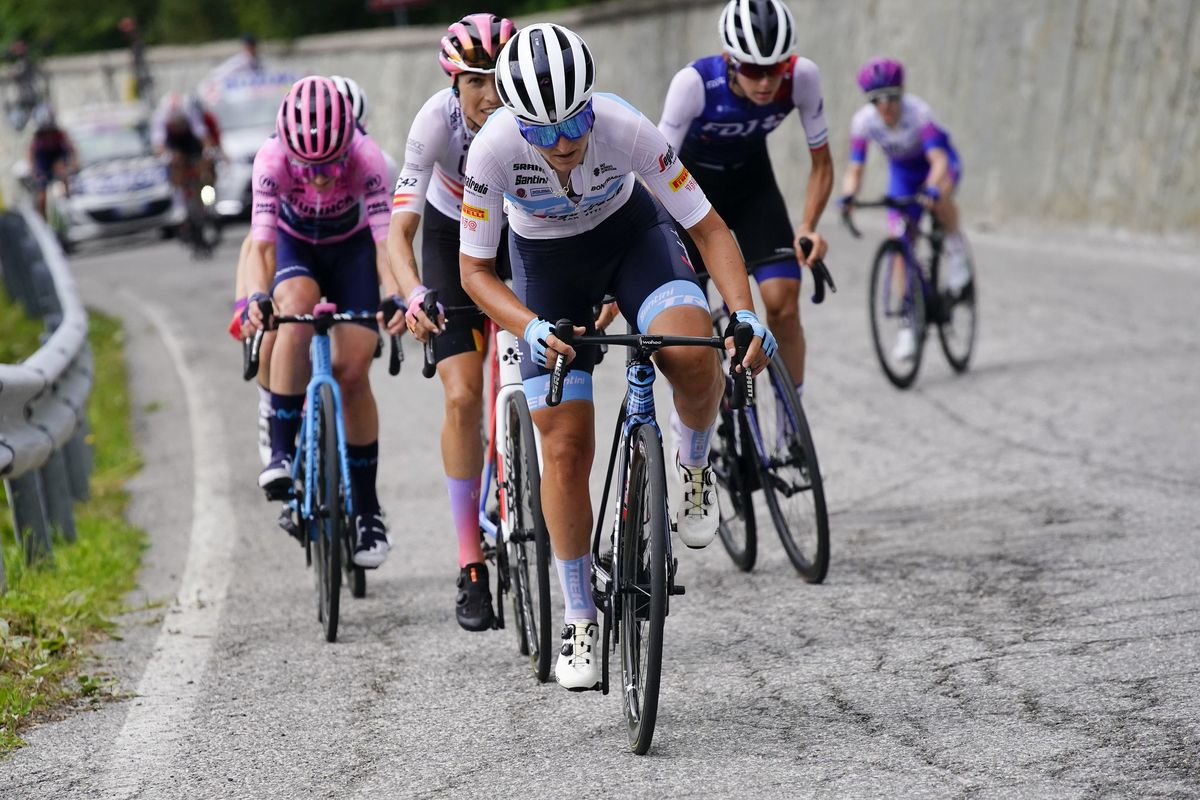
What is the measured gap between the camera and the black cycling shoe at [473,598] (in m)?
5.86

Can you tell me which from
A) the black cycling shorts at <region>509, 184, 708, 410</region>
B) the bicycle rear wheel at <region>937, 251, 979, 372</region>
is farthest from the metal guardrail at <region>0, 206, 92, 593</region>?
the bicycle rear wheel at <region>937, 251, 979, 372</region>

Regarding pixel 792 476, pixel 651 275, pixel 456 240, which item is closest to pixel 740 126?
pixel 456 240

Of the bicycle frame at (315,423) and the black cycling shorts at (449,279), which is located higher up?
the black cycling shorts at (449,279)

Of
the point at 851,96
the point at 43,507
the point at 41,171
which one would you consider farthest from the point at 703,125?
the point at 41,171

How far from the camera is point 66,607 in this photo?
6.46 m

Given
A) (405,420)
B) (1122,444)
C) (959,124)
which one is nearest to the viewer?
(1122,444)

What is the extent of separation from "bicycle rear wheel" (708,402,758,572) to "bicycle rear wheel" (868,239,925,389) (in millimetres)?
3790

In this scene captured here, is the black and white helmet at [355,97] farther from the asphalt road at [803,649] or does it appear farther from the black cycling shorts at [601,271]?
the asphalt road at [803,649]

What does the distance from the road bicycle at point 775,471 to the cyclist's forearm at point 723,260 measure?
52.3 inches

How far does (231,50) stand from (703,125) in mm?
38486

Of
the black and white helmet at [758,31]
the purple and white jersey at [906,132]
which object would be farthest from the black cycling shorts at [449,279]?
the purple and white jersey at [906,132]

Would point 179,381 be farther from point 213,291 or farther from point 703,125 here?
point 703,125

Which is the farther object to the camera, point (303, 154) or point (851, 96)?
point (851, 96)

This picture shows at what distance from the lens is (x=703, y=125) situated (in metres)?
6.99
